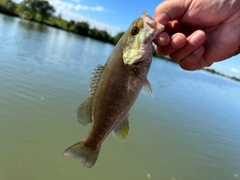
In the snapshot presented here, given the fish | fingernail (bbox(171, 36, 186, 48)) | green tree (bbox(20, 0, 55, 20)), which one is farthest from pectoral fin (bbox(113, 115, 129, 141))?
green tree (bbox(20, 0, 55, 20))

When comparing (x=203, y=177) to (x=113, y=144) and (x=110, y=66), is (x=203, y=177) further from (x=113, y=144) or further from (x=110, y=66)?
(x=110, y=66)

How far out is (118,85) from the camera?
93.6 inches

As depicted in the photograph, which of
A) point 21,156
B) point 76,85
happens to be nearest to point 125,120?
point 21,156

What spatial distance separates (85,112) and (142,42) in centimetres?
84

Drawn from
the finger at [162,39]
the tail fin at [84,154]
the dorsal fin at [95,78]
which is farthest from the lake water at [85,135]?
the finger at [162,39]

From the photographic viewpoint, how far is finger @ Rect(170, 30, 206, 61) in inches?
109

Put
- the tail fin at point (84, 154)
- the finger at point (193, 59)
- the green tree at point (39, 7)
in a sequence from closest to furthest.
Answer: the tail fin at point (84, 154) < the finger at point (193, 59) < the green tree at point (39, 7)

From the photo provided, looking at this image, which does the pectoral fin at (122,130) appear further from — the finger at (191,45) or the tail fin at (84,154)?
the finger at (191,45)

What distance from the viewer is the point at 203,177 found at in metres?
7.42

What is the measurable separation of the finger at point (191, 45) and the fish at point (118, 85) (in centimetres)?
59

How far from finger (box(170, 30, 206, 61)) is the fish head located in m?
0.60

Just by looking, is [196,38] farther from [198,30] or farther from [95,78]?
[95,78]

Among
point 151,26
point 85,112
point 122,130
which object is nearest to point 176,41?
point 151,26

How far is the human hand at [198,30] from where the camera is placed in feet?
9.11
